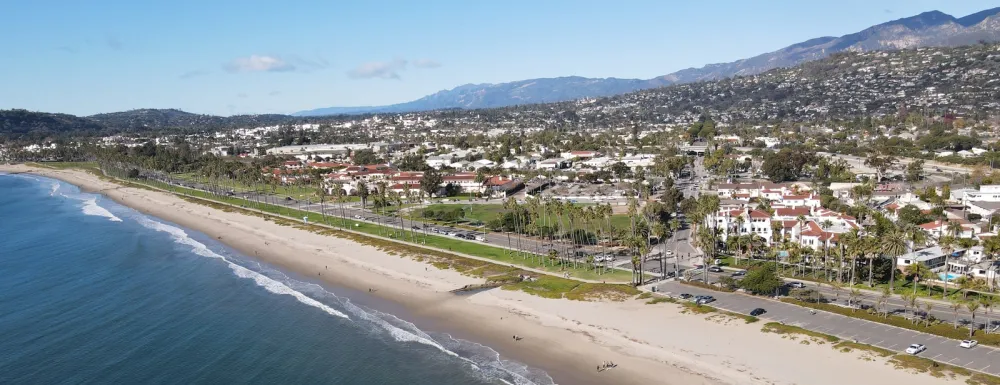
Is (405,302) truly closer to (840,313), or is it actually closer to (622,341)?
(622,341)

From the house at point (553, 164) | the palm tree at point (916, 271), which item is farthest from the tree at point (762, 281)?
the house at point (553, 164)

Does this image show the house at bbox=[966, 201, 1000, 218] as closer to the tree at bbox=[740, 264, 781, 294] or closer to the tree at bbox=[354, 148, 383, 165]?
the tree at bbox=[740, 264, 781, 294]

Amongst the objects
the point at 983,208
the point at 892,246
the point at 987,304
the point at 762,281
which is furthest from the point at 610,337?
A: the point at 983,208

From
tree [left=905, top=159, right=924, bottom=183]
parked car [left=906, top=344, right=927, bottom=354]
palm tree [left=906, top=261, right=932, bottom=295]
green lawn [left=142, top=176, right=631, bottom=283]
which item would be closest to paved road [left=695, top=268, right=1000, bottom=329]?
palm tree [left=906, top=261, right=932, bottom=295]

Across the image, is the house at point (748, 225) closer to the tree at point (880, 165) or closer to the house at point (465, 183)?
the house at point (465, 183)

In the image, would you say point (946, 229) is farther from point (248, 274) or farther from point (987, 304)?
point (248, 274)
